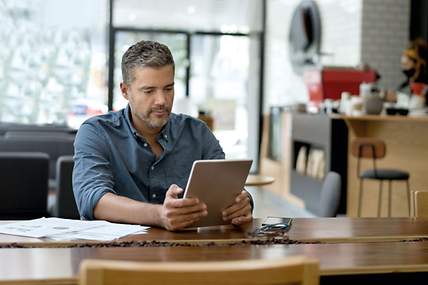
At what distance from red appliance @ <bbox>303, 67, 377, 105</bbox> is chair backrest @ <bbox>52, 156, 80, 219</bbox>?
3.57m

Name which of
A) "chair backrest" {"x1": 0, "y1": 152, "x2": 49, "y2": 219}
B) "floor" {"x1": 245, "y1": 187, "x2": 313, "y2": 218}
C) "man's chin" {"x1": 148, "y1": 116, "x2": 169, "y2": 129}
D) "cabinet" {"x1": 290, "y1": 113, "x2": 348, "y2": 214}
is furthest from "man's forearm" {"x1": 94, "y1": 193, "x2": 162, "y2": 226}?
"floor" {"x1": 245, "y1": 187, "x2": 313, "y2": 218}

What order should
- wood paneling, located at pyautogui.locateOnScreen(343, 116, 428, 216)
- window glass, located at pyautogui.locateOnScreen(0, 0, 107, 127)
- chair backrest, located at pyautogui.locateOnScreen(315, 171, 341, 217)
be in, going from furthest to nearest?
window glass, located at pyautogui.locateOnScreen(0, 0, 107, 127) → wood paneling, located at pyautogui.locateOnScreen(343, 116, 428, 216) → chair backrest, located at pyautogui.locateOnScreen(315, 171, 341, 217)

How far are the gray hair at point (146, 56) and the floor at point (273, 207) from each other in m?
4.32

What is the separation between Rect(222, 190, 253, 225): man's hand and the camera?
7.55ft

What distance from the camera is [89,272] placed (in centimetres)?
124

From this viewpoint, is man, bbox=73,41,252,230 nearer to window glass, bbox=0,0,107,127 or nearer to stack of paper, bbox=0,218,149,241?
stack of paper, bbox=0,218,149,241

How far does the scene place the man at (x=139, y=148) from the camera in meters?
2.42

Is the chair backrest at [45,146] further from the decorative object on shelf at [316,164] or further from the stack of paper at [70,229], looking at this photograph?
the stack of paper at [70,229]

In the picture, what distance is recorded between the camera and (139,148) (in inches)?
103

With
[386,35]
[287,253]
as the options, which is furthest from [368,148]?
[287,253]

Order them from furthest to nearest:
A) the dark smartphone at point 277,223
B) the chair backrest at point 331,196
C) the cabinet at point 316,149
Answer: the cabinet at point 316,149, the chair backrest at point 331,196, the dark smartphone at point 277,223

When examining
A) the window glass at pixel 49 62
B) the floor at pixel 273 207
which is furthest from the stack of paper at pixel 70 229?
the window glass at pixel 49 62

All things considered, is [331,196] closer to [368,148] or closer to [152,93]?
[152,93]

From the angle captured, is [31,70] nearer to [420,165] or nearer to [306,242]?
[420,165]
